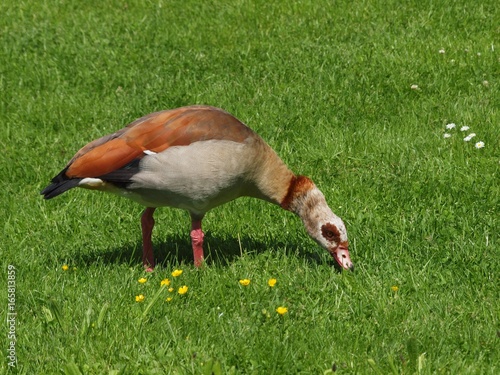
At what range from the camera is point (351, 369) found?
4426mm

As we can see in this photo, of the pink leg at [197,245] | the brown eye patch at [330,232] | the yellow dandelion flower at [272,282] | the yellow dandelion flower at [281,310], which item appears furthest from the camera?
the pink leg at [197,245]

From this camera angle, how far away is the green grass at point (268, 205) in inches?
187

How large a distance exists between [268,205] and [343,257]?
124 centimetres

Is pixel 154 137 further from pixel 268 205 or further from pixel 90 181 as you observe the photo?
pixel 268 205

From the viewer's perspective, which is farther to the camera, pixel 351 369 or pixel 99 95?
pixel 99 95

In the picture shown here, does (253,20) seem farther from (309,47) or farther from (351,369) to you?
(351,369)

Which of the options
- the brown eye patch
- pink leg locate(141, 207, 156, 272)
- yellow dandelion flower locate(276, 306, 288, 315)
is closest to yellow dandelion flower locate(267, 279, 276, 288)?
yellow dandelion flower locate(276, 306, 288, 315)

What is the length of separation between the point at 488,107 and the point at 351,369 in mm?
4382

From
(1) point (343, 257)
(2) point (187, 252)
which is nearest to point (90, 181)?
(2) point (187, 252)

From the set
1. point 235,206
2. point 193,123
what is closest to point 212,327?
point 193,123

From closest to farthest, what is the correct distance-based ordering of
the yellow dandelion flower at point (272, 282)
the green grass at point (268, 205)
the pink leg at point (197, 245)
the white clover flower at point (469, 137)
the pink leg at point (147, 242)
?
the green grass at point (268, 205) → the yellow dandelion flower at point (272, 282) → the pink leg at point (197, 245) → the pink leg at point (147, 242) → the white clover flower at point (469, 137)

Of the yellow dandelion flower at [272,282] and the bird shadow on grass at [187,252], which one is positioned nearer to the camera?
the yellow dandelion flower at [272,282]

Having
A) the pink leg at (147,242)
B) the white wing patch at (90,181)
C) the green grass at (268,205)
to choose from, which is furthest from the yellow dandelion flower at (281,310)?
the white wing patch at (90,181)

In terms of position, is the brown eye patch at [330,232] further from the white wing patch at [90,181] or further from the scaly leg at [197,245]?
the white wing patch at [90,181]
